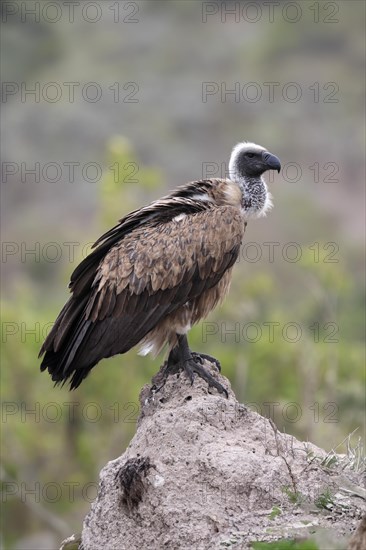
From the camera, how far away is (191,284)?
8.93m

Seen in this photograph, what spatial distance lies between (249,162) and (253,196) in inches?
13.3

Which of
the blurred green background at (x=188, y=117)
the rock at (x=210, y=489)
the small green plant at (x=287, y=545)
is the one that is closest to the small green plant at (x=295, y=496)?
the rock at (x=210, y=489)

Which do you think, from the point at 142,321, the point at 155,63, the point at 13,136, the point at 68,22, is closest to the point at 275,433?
the point at 142,321

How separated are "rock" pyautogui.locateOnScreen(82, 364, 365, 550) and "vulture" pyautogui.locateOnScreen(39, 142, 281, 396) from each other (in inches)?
29.6

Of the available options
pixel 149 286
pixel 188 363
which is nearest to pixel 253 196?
pixel 149 286

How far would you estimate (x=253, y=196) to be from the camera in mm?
9602

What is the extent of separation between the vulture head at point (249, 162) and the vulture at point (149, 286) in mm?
641

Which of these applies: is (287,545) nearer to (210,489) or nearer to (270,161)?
(210,489)

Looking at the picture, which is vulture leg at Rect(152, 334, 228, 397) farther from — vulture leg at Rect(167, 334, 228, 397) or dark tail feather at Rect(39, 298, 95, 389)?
dark tail feather at Rect(39, 298, 95, 389)

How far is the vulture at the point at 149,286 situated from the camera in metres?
8.73

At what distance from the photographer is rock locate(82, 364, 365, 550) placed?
7.12 m

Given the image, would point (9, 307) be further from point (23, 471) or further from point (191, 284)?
point (191, 284)

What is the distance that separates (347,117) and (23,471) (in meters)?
63.2

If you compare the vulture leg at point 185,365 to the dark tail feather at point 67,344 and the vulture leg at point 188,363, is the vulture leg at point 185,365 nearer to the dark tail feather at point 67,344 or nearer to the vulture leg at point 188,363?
the vulture leg at point 188,363
